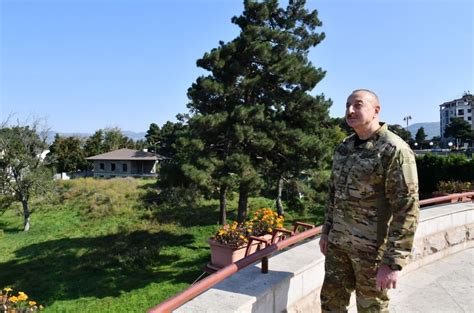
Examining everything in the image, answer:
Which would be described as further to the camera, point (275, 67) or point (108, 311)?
point (275, 67)

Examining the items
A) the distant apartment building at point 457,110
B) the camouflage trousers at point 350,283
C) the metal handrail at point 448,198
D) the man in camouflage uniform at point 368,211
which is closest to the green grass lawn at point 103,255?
the metal handrail at point 448,198

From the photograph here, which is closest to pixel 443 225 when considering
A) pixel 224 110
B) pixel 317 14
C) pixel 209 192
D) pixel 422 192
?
pixel 209 192

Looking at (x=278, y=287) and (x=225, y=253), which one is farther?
(x=225, y=253)

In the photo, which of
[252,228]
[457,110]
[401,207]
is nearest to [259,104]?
[252,228]

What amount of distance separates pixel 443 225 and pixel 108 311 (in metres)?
8.86

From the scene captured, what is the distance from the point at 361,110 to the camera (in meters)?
2.00

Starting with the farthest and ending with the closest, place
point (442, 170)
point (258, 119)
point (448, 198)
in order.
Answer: point (442, 170) < point (258, 119) < point (448, 198)

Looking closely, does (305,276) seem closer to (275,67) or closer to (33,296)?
(275,67)

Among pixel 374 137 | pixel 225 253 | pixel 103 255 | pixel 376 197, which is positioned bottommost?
pixel 103 255

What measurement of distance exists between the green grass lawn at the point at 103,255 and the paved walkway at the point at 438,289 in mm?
8119

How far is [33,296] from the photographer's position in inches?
462

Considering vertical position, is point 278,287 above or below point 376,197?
below

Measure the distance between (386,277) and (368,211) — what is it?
0.32m

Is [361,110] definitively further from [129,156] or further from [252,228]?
[129,156]
